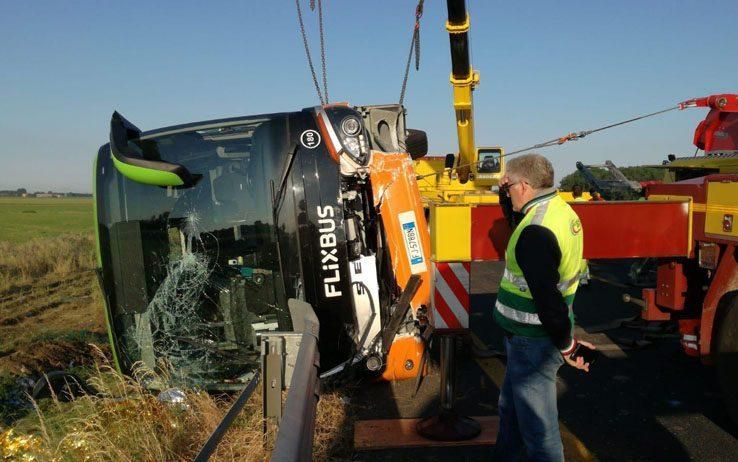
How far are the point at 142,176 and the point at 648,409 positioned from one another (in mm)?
4361

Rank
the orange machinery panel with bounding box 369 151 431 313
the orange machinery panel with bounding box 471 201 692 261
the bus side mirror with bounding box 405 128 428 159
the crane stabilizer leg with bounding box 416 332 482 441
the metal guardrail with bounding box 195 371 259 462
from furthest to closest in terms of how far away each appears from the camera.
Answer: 1. the bus side mirror with bounding box 405 128 428 159
2. the orange machinery panel with bounding box 369 151 431 313
3. the crane stabilizer leg with bounding box 416 332 482 441
4. the orange machinery panel with bounding box 471 201 692 261
5. the metal guardrail with bounding box 195 371 259 462

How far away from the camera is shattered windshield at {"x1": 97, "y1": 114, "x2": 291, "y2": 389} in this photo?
15.1 feet

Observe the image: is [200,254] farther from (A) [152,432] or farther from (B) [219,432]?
(B) [219,432]

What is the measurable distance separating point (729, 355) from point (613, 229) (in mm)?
1206

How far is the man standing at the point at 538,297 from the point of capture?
2773 millimetres

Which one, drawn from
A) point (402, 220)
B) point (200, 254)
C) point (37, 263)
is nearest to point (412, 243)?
point (402, 220)

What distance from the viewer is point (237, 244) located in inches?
181

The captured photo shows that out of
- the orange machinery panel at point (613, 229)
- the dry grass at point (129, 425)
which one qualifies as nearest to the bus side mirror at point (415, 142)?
the orange machinery panel at point (613, 229)

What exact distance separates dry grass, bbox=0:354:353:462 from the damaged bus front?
37cm

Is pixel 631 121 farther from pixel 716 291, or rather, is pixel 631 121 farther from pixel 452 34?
pixel 452 34

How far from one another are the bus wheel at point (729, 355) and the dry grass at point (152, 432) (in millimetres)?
2683

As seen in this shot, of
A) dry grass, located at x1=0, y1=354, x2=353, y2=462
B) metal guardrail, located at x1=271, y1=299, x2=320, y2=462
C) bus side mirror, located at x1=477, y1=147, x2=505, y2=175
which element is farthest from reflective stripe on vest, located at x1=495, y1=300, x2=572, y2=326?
bus side mirror, located at x1=477, y1=147, x2=505, y2=175

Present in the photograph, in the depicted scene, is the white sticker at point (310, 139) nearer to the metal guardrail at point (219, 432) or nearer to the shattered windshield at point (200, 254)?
the shattered windshield at point (200, 254)

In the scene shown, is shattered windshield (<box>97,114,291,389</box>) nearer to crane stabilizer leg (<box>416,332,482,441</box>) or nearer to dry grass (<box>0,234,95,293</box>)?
crane stabilizer leg (<box>416,332,482,441</box>)
